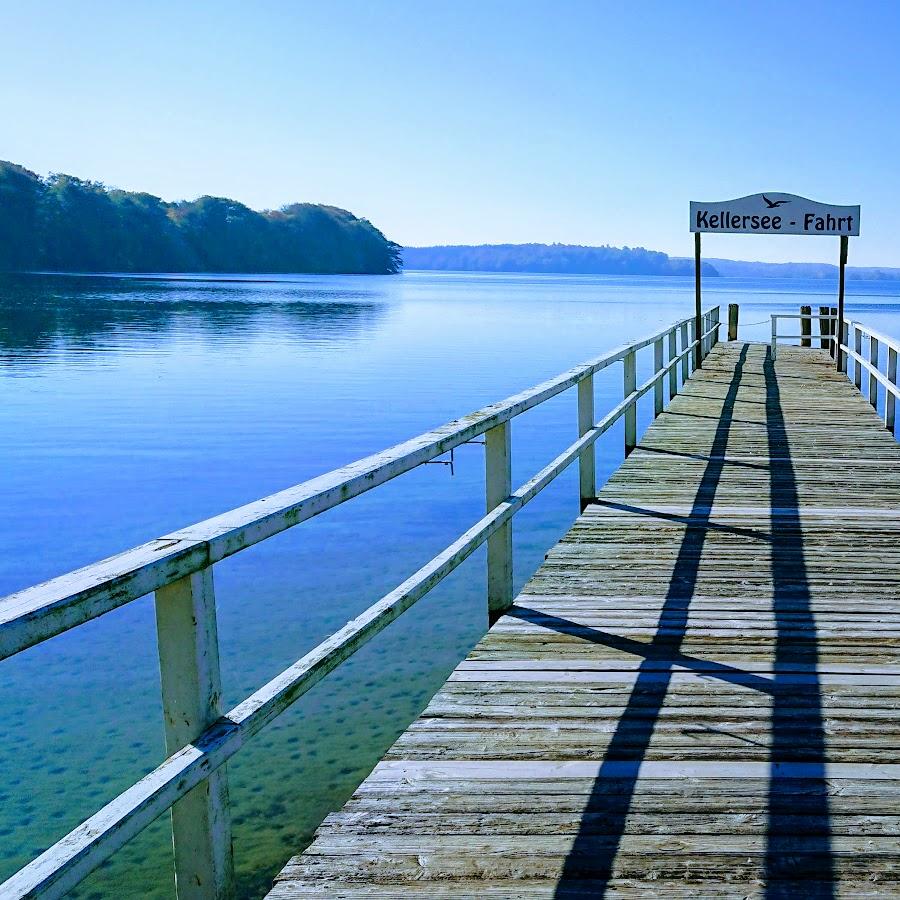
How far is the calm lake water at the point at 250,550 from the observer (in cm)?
650

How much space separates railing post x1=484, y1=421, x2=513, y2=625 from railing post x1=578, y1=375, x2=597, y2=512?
87.9 inches

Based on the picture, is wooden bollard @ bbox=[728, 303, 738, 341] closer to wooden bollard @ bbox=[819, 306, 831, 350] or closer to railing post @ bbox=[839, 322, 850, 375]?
wooden bollard @ bbox=[819, 306, 831, 350]

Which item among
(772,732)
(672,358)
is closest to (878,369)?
(672,358)

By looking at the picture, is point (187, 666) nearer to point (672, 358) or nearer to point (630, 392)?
point (630, 392)

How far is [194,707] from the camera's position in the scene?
2260 millimetres

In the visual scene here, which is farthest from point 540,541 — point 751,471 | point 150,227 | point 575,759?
point 150,227

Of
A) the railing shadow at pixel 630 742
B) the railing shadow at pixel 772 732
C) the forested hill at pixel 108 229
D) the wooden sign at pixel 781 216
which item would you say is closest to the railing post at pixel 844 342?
the wooden sign at pixel 781 216

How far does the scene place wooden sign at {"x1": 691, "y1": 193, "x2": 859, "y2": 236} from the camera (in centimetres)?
1677

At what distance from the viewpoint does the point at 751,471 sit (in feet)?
31.0

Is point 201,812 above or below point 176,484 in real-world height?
above

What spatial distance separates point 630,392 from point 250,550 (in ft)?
17.2

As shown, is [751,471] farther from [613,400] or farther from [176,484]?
[613,400]

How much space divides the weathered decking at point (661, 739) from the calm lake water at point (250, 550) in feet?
6.34

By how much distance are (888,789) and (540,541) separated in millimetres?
9761
